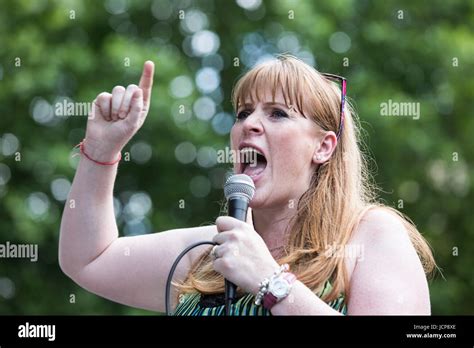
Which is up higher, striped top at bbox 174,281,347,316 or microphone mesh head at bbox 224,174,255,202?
microphone mesh head at bbox 224,174,255,202

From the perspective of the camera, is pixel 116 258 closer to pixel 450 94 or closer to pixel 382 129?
pixel 382 129

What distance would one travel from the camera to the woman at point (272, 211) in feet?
8.39

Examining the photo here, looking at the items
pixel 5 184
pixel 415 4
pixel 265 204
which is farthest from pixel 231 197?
pixel 415 4

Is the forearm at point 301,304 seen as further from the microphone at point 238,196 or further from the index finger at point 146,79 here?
the index finger at point 146,79

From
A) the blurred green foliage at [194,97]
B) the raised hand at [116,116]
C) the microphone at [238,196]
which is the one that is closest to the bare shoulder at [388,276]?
the microphone at [238,196]

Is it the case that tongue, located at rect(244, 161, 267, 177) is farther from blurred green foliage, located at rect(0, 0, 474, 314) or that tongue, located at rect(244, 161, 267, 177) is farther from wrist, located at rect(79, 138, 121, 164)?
blurred green foliage, located at rect(0, 0, 474, 314)

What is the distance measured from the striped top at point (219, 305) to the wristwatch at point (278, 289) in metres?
0.08

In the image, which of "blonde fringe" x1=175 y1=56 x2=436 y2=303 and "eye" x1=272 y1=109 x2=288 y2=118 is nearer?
"blonde fringe" x1=175 y1=56 x2=436 y2=303

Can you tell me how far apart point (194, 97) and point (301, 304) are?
503 centimetres

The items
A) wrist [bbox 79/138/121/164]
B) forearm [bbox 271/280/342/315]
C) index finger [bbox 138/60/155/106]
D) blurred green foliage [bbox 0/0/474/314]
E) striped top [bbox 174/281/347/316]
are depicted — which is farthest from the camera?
blurred green foliage [bbox 0/0/474/314]

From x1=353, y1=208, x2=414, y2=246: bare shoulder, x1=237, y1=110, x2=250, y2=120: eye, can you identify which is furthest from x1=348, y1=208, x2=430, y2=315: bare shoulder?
x1=237, y1=110, x2=250, y2=120: eye

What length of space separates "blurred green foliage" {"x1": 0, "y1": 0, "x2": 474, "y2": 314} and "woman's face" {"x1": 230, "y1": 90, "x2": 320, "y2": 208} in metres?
4.20

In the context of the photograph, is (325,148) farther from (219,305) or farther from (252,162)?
(219,305)

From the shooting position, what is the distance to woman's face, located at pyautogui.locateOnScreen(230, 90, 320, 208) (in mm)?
2812
